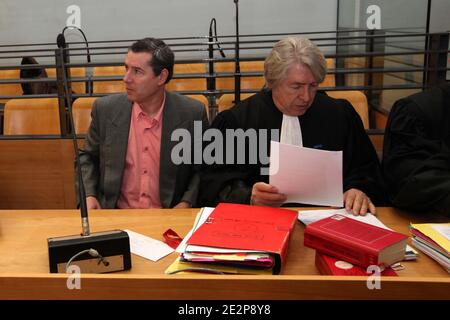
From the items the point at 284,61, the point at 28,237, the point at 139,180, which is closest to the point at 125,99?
the point at 139,180

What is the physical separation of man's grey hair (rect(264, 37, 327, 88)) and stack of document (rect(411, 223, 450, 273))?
812 millimetres

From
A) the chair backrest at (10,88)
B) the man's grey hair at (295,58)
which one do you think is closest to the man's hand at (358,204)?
the man's grey hair at (295,58)

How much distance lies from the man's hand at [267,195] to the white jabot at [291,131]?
454mm

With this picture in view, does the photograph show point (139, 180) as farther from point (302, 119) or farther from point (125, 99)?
point (302, 119)

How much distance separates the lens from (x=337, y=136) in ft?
6.68

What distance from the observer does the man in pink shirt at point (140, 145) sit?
2160 mm

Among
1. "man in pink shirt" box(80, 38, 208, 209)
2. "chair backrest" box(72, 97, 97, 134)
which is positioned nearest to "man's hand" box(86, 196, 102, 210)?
"man in pink shirt" box(80, 38, 208, 209)

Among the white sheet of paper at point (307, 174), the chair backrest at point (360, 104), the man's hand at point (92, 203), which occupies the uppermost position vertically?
the chair backrest at point (360, 104)

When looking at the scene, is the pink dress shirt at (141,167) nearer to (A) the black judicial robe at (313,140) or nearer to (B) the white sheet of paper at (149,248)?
(A) the black judicial robe at (313,140)

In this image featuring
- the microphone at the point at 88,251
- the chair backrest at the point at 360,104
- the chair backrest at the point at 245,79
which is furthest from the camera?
the chair backrest at the point at 245,79

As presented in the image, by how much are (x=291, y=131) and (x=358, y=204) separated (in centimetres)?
54

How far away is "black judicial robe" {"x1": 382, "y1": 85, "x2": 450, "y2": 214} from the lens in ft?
5.44

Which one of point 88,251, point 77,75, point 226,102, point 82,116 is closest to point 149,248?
point 88,251

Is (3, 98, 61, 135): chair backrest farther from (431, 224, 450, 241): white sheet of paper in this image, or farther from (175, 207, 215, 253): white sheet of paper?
(431, 224, 450, 241): white sheet of paper
